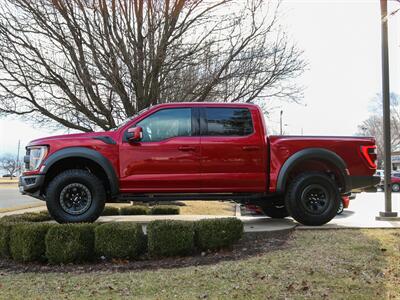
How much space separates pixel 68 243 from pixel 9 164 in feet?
342

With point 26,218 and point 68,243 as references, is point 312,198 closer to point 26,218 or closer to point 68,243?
point 68,243

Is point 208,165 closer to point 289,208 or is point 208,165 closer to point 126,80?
point 289,208

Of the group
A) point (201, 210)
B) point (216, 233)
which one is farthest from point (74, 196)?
point (201, 210)

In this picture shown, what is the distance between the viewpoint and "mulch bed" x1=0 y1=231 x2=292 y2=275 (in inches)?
246

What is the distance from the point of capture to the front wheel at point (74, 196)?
7.13m

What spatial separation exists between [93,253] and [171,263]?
119 cm

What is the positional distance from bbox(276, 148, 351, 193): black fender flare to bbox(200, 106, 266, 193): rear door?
0.91 ft

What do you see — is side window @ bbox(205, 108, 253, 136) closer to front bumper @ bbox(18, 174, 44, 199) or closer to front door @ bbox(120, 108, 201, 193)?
front door @ bbox(120, 108, 201, 193)

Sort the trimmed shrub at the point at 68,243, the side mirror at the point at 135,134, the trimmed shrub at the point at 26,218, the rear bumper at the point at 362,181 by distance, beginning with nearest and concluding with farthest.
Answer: the trimmed shrub at the point at 68,243 → the side mirror at the point at 135,134 → the rear bumper at the point at 362,181 → the trimmed shrub at the point at 26,218

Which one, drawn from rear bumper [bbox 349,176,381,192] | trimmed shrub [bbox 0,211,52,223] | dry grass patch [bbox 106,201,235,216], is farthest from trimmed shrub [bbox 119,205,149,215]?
rear bumper [bbox 349,176,381,192]

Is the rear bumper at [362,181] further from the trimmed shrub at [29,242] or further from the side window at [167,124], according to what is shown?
the trimmed shrub at [29,242]

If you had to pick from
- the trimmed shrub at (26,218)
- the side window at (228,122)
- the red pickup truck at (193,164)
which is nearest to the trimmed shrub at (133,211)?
the trimmed shrub at (26,218)

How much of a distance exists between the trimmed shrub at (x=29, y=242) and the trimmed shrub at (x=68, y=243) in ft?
0.57

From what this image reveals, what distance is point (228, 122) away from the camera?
24.9 ft
